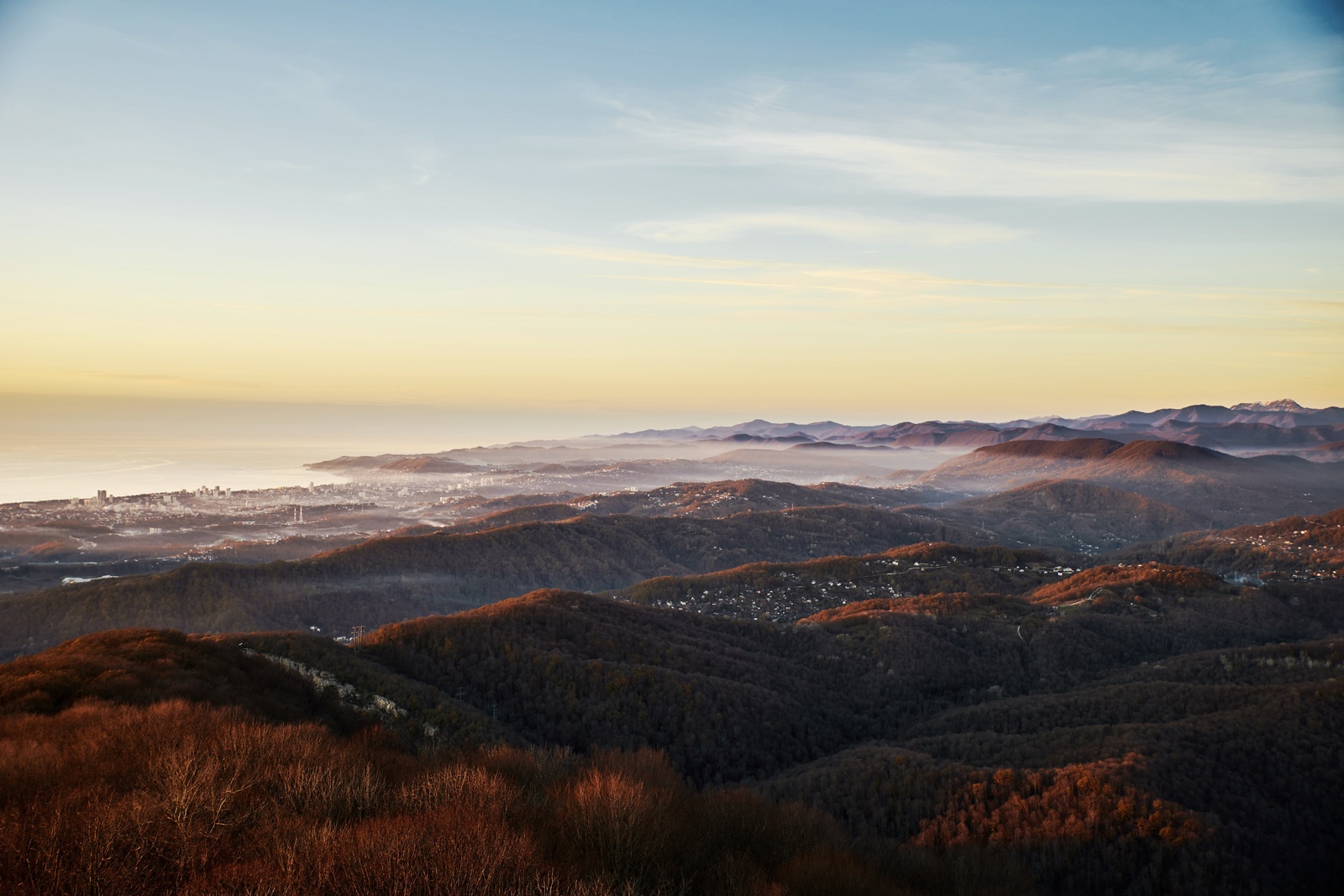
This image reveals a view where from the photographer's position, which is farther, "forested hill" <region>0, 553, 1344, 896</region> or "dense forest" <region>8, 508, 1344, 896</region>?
"forested hill" <region>0, 553, 1344, 896</region>

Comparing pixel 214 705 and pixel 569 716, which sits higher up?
pixel 214 705

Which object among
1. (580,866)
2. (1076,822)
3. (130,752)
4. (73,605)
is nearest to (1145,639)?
(1076,822)

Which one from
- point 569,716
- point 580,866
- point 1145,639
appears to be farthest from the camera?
point 1145,639

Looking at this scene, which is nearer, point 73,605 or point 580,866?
point 580,866

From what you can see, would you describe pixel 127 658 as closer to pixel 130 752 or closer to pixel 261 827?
pixel 130 752

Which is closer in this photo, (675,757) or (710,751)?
(675,757)

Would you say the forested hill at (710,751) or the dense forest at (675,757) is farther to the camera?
the forested hill at (710,751)

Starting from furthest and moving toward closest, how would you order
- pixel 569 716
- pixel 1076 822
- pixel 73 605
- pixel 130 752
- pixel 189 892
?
1. pixel 73 605
2. pixel 569 716
3. pixel 1076 822
4. pixel 130 752
5. pixel 189 892

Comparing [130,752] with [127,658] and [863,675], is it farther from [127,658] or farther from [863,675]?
[863,675]

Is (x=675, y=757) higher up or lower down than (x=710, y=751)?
higher up

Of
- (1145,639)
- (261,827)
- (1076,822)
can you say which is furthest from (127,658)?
(1145,639)

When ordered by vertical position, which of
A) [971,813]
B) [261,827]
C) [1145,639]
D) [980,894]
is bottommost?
[1145,639]
